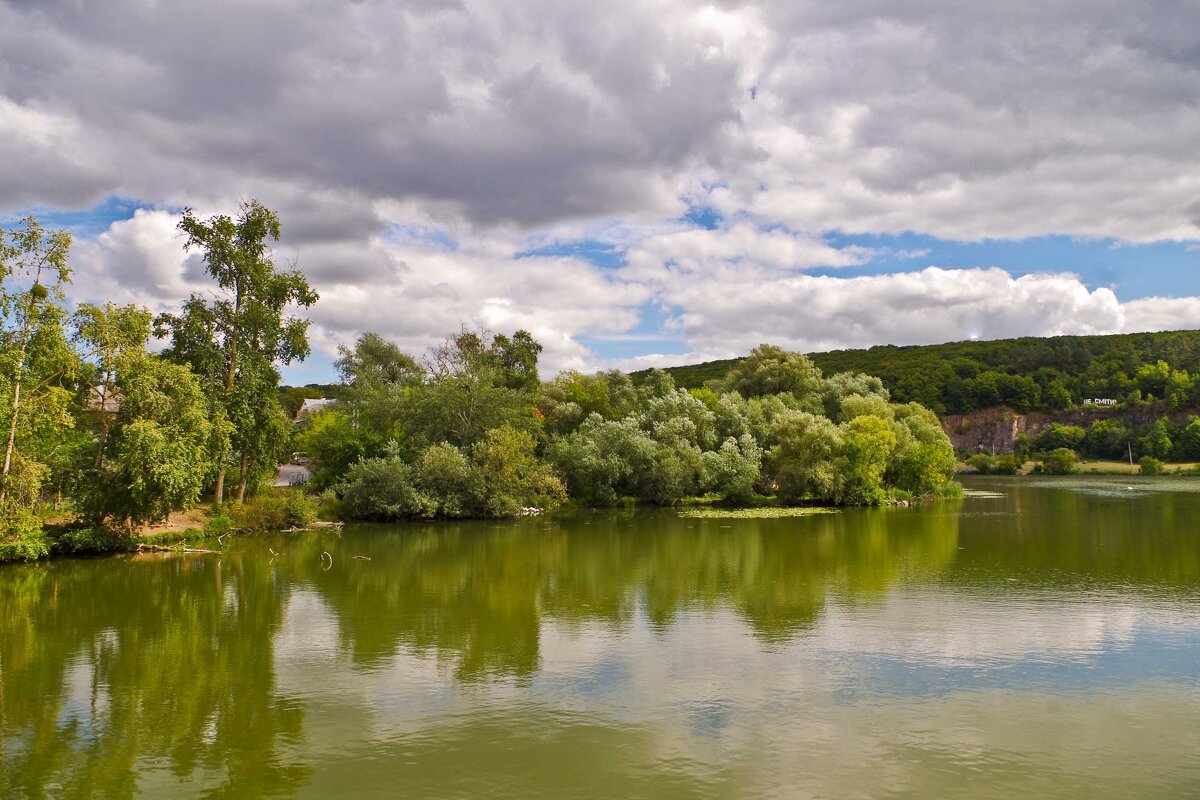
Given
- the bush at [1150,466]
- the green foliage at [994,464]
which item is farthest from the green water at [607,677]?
the green foliage at [994,464]

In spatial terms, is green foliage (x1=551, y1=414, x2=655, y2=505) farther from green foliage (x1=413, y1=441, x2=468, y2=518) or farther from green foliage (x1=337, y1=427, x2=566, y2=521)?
green foliage (x1=413, y1=441, x2=468, y2=518)

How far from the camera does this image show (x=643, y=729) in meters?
11.6

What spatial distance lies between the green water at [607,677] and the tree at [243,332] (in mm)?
8953

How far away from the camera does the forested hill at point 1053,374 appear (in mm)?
106375

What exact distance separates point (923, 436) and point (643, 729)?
51205mm

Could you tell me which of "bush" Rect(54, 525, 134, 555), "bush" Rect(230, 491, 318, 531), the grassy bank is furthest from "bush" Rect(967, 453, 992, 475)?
"bush" Rect(54, 525, 134, 555)

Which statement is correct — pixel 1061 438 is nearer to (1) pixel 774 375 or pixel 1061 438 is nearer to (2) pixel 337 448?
(1) pixel 774 375

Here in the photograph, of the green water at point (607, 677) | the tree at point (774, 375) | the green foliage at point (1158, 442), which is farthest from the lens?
the green foliage at point (1158, 442)

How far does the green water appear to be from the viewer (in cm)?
1016

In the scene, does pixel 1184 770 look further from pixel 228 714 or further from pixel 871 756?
pixel 228 714

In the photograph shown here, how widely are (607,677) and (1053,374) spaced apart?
119 metres

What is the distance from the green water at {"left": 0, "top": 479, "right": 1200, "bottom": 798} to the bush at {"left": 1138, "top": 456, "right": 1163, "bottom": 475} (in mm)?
72514

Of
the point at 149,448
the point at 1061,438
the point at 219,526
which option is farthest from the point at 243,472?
the point at 1061,438

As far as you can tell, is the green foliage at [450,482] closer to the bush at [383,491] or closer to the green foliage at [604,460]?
the bush at [383,491]
